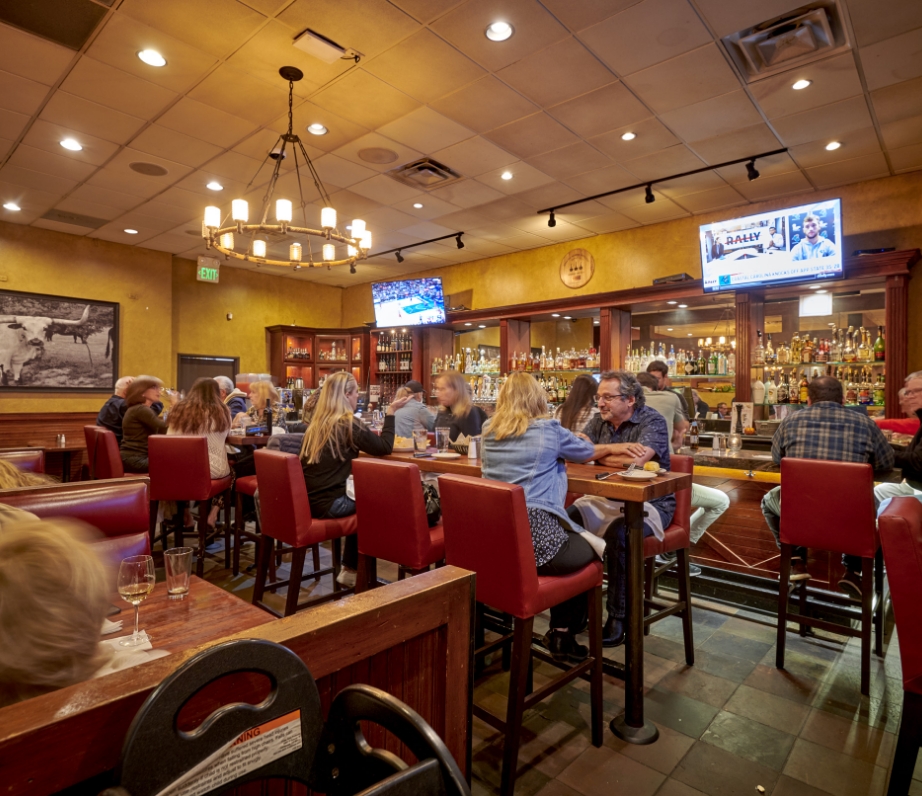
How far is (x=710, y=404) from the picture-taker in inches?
262

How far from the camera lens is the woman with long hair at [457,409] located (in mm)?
4973

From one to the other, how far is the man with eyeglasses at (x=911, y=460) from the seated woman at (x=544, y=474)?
1.99 m

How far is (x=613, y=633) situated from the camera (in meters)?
2.78

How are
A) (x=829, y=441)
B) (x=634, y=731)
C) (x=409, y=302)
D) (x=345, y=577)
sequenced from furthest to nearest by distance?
(x=409, y=302) → (x=345, y=577) → (x=829, y=441) → (x=634, y=731)

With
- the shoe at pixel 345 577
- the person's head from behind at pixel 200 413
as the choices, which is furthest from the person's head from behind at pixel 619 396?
the person's head from behind at pixel 200 413

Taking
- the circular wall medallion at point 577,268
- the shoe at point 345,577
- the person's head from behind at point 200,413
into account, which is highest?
the circular wall medallion at point 577,268

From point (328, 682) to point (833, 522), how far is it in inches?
109

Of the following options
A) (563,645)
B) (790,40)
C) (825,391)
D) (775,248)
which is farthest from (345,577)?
(775,248)

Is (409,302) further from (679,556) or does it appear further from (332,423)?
(679,556)

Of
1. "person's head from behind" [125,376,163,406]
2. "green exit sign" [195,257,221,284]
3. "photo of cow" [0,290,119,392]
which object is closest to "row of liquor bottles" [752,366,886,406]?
"person's head from behind" [125,376,163,406]

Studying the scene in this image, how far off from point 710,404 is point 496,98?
436 centimetres

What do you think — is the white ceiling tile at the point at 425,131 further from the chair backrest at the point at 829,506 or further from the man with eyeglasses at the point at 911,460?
the man with eyeglasses at the point at 911,460

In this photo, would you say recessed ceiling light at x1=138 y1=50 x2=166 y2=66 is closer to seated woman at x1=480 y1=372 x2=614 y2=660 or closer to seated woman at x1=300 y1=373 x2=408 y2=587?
seated woman at x1=300 y1=373 x2=408 y2=587

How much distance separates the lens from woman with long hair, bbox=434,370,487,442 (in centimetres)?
497
